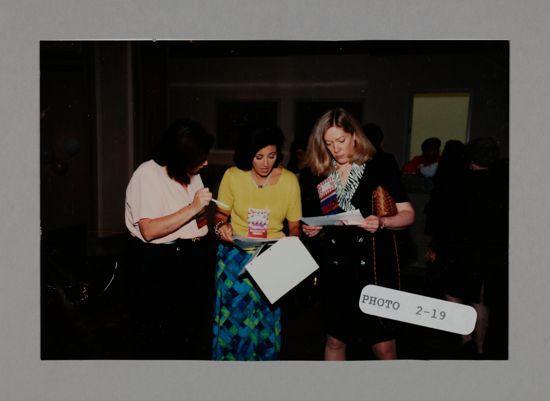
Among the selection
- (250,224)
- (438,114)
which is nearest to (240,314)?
(250,224)

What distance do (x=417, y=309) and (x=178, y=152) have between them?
1340 millimetres

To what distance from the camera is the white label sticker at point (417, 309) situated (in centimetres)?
264

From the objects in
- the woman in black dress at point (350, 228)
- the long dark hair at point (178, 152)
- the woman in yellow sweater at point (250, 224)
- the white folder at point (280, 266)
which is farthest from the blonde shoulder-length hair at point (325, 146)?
the long dark hair at point (178, 152)

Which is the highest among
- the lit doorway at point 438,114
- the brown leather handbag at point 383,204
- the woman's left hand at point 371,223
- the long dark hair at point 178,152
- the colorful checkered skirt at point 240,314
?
the lit doorway at point 438,114

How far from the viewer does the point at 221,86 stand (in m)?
2.64

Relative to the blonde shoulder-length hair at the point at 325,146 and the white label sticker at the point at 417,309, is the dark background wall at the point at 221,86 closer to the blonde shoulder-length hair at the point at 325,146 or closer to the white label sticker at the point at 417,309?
the blonde shoulder-length hair at the point at 325,146

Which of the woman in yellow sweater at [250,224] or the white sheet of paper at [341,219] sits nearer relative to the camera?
the white sheet of paper at [341,219]

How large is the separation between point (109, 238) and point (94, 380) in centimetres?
72

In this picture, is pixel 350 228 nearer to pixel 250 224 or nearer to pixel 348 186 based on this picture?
pixel 348 186

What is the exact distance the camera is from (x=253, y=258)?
2617mm

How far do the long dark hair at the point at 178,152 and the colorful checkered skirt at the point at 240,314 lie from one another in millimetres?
393

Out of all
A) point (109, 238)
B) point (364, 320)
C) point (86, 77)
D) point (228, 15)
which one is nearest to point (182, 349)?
point (109, 238)

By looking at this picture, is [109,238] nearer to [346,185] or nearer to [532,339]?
[346,185]

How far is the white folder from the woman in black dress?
7cm
